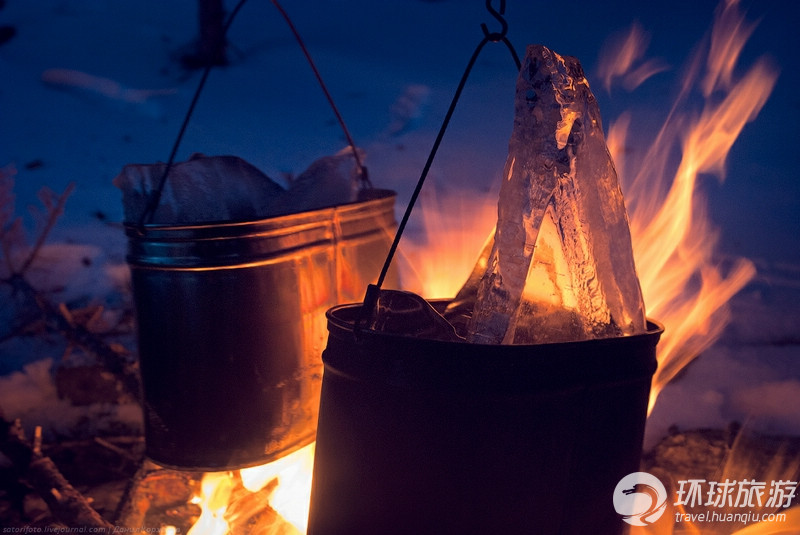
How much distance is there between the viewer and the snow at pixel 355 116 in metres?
3.33

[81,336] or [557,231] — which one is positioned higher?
[557,231]

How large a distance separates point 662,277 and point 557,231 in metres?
2.05

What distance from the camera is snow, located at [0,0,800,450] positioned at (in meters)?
3.33

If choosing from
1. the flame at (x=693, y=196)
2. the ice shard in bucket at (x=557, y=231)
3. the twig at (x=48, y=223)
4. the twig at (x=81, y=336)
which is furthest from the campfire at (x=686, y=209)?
the twig at (x=48, y=223)

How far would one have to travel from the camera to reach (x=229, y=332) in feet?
6.91

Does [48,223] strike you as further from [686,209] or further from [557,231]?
[686,209]

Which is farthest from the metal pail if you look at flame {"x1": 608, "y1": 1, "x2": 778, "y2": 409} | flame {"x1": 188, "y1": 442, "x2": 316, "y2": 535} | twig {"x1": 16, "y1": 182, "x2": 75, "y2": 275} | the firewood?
twig {"x1": 16, "y1": 182, "x2": 75, "y2": 275}

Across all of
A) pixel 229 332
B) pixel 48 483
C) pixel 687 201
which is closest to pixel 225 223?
pixel 229 332

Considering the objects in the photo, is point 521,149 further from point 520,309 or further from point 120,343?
point 120,343

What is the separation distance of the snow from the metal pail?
1813mm

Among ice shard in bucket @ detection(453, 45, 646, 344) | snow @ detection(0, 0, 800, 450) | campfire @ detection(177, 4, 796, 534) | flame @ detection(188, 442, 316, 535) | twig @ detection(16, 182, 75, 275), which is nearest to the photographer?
ice shard in bucket @ detection(453, 45, 646, 344)

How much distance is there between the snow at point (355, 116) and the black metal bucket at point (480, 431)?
6.50 feet

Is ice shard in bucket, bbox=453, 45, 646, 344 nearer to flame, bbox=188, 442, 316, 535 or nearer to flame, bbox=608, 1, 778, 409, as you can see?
flame, bbox=188, 442, 316, 535

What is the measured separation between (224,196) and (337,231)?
0.55 m
